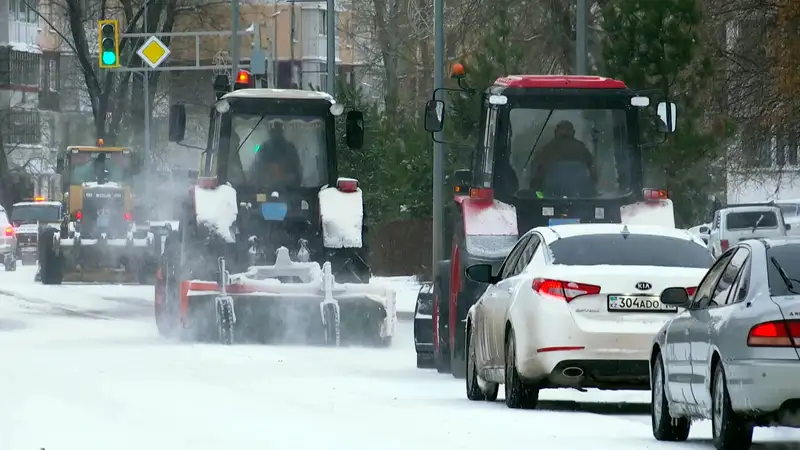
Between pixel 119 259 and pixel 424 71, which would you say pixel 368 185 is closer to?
pixel 119 259

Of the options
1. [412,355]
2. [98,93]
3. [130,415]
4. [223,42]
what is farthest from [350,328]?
[223,42]

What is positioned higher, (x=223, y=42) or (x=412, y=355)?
(x=223, y=42)

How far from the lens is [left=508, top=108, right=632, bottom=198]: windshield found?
806 inches

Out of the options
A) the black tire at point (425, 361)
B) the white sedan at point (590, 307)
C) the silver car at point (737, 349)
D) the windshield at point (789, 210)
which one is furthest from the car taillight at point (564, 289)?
the windshield at point (789, 210)

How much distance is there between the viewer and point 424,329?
2112cm

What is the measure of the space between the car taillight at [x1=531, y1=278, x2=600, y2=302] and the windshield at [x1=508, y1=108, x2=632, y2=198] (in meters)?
5.81

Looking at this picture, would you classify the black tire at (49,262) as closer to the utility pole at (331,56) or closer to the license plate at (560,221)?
the utility pole at (331,56)

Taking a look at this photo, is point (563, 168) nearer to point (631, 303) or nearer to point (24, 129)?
point (631, 303)

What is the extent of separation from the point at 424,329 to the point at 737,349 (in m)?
10.2

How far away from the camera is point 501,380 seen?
15.6 meters

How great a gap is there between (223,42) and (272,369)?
3428 inches

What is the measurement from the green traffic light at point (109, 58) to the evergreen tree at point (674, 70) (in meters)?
12.9

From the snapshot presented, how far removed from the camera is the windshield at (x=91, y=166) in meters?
48.9

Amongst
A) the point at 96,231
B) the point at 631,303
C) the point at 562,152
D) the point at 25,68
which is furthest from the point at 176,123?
the point at 25,68
